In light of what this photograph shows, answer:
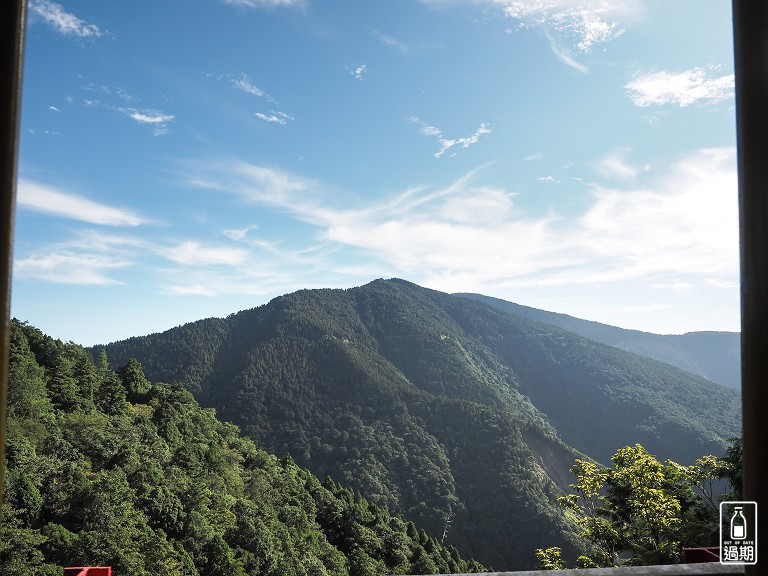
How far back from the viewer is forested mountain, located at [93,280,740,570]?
2057 inches

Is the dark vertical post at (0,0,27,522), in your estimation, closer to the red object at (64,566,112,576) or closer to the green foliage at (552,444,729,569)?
the red object at (64,566,112,576)

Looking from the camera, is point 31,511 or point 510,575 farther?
point 31,511

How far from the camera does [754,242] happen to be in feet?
1.69

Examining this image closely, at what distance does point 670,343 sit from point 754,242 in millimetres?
196609

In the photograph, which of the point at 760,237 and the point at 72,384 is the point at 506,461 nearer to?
the point at 72,384

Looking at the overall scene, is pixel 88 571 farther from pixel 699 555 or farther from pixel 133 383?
pixel 133 383

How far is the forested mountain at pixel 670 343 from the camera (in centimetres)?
15662

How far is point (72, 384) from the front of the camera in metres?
25.4

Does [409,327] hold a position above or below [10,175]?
above

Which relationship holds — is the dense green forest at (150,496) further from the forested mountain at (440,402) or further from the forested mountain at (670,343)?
the forested mountain at (670,343)

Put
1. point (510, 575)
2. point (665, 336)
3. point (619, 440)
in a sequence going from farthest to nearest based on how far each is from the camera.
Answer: point (665, 336) → point (619, 440) → point (510, 575)

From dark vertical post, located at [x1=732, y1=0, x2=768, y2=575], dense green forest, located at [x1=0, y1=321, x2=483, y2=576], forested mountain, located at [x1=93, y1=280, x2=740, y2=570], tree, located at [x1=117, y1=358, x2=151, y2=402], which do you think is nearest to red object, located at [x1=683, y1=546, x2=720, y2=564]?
dark vertical post, located at [x1=732, y1=0, x2=768, y2=575]

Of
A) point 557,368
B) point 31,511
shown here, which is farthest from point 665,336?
point 31,511

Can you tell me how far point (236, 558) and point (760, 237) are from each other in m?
26.7
